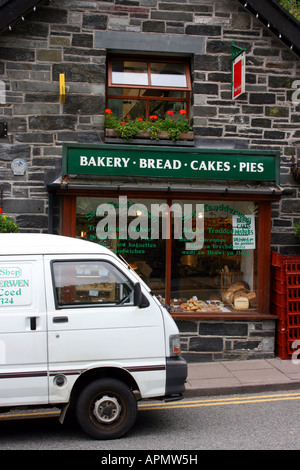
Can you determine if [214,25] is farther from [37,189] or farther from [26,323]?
→ [26,323]

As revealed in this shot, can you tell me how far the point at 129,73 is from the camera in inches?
377

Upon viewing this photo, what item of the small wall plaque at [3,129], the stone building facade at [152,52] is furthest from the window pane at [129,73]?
the small wall plaque at [3,129]

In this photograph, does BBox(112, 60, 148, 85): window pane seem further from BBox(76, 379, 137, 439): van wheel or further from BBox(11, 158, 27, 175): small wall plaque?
BBox(76, 379, 137, 439): van wheel

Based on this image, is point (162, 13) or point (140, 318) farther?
point (162, 13)

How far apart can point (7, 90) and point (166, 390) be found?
19.7 feet

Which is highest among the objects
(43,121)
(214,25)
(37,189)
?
(214,25)

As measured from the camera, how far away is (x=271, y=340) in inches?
360

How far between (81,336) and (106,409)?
821 mm

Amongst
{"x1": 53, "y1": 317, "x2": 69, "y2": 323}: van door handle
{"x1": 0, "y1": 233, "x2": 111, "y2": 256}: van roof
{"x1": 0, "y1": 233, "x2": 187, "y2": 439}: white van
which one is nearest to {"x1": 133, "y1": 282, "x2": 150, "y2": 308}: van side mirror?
{"x1": 0, "y1": 233, "x2": 187, "y2": 439}: white van

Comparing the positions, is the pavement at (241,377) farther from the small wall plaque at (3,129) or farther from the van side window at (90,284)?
the small wall plaque at (3,129)

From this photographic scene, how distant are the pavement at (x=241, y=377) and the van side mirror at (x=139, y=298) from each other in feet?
7.08

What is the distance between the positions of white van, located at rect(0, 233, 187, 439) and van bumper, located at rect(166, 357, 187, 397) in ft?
0.04
